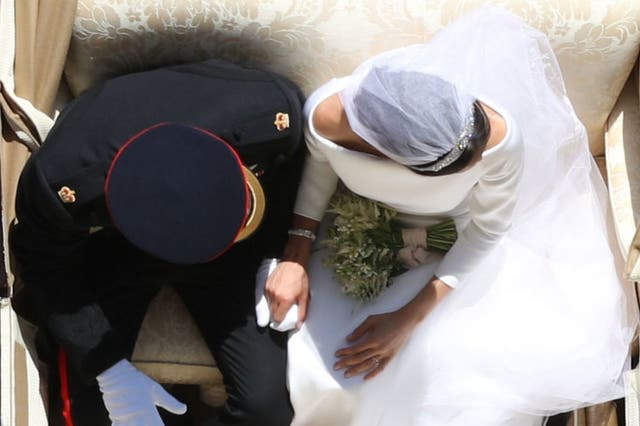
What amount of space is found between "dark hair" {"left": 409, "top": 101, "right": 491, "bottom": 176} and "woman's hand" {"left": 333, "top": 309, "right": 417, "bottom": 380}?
0.36 metres

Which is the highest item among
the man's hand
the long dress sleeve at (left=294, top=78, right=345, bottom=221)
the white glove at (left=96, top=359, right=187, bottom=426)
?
the long dress sleeve at (left=294, top=78, right=345, bottom=221)

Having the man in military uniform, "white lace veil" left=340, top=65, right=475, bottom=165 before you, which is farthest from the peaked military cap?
"white lace veil" left=340, top=65, right=475, bottom=165

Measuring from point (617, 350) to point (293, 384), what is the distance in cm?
63

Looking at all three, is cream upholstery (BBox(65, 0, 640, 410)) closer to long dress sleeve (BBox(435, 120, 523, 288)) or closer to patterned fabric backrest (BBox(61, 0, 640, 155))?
patterned fabric backrest (BBox(61, 0, 640, 155))

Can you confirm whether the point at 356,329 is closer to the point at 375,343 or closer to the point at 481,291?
the point at 375,343

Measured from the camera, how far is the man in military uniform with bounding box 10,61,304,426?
1.20 metres

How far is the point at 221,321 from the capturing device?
1.56 m

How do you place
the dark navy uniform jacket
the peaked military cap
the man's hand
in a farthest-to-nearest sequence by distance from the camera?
the man's hand → the dark navy uniform jacket → the peaked military cap

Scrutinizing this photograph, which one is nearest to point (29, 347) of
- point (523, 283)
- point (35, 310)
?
point (35, 310)

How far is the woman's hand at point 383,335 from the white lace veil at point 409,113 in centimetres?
36

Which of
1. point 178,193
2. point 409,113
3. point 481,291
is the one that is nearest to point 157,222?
point 178,193

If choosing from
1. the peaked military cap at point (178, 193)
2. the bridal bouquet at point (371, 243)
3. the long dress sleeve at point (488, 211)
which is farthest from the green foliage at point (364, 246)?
the peaked military cap at point (178, 193)

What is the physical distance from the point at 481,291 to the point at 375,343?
24 cm

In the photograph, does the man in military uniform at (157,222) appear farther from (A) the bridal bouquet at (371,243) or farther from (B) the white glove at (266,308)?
(A) the bridal bouquet at (371,243)
